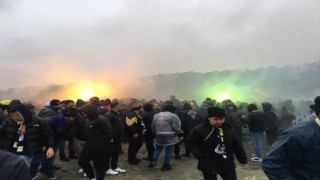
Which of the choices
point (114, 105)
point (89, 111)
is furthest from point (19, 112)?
A: point (114, 105)

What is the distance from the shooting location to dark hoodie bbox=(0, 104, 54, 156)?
242 inches

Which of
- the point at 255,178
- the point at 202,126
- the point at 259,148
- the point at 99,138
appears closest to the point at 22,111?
the point at 99,138

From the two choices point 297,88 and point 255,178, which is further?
point 297,88

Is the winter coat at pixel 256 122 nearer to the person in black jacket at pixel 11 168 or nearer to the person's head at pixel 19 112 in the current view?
the person's head at pixel 19 112

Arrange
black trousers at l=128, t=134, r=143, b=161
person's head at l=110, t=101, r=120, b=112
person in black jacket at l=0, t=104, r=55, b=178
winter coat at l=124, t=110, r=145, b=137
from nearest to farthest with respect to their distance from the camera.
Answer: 1. person in black jacket at l=0, t=104, r=55, b=178
2. person's head at l=110, t=101, r=120, b=112
3. winter coat at l=124, t=110, r=145, b=137
4. black trousers at l=128, t=134, r=143, b=161

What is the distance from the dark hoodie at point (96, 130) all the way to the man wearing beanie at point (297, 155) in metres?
4.45

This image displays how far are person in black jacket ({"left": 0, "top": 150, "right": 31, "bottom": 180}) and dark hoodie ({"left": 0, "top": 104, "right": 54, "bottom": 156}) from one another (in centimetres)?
444

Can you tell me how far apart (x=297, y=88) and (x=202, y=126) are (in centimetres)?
2392

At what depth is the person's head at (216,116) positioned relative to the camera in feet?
17.5

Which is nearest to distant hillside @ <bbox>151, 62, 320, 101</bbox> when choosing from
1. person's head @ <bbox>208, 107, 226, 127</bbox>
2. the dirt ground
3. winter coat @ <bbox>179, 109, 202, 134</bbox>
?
winter coat @ <bbox>179, 109, 202, 134</bbox>

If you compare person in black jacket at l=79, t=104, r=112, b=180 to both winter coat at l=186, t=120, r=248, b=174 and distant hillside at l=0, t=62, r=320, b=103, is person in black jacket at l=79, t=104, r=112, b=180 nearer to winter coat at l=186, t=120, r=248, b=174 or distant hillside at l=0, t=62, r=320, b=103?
winter coat at l=186, t=120, r=248, b=174

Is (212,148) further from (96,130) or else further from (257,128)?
(257,128)

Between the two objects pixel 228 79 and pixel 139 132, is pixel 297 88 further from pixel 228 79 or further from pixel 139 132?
pixel 139 132

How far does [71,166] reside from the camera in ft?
31.6
